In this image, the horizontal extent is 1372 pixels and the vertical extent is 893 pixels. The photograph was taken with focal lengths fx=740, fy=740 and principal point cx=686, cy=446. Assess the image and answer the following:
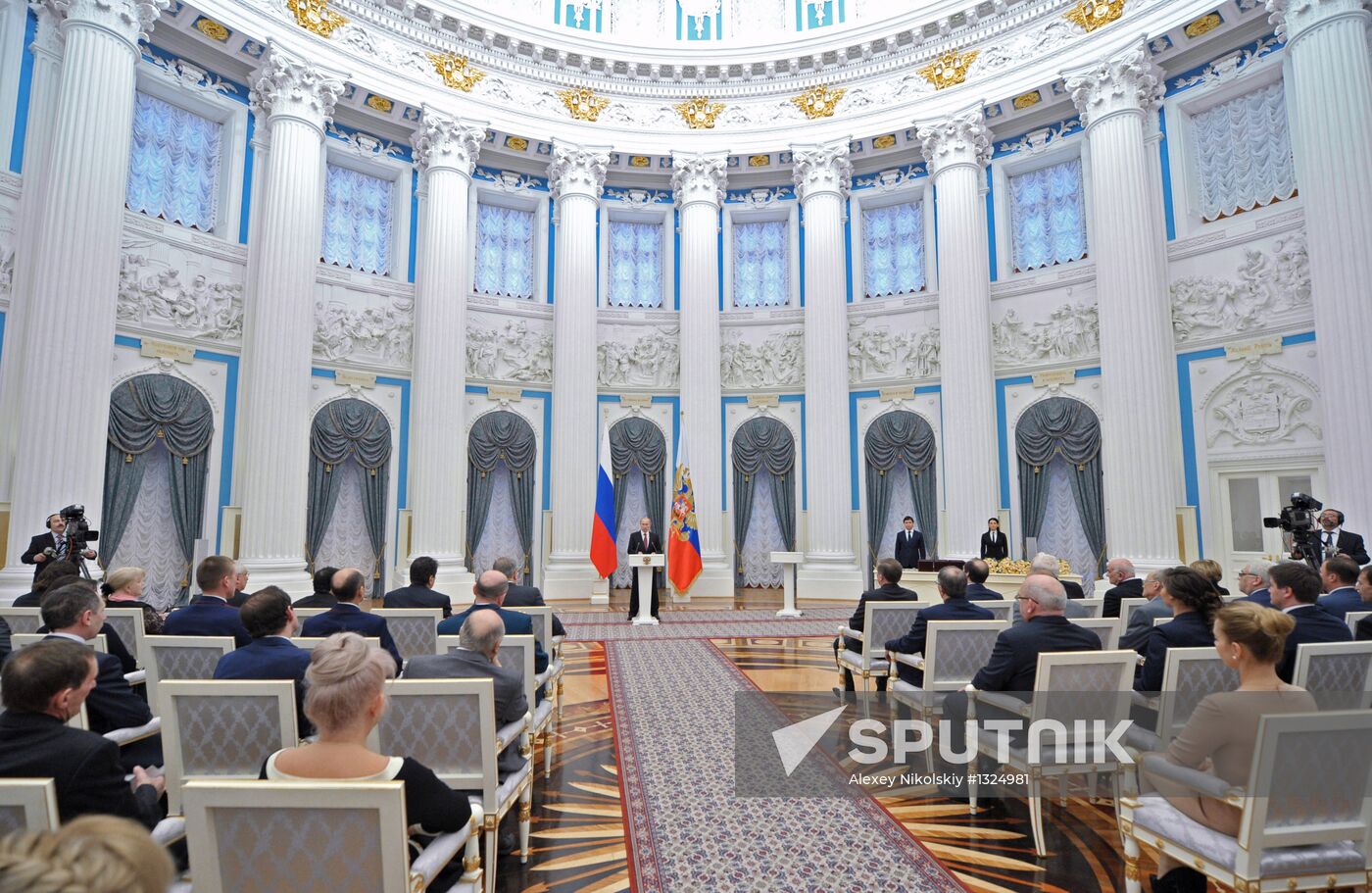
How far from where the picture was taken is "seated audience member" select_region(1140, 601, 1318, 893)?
222 centimetres

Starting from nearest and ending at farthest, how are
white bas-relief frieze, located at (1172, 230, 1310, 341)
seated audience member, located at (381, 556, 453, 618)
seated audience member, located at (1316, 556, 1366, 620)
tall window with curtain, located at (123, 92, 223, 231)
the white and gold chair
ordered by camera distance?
the white and gold chair
seated audience member, located at (1316, 556, 1366, 620)
seated audience member, located at (381, 556, 453, 618)
white bas-relief frieze, located at (1172, 230, 1310, 341)
tall window with curtain, located at (123, 92, 223, 231)

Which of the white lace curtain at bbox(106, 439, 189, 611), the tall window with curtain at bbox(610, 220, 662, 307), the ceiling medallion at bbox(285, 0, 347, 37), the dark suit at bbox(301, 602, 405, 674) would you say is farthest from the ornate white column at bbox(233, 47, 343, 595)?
the dark suit at bbox(301, 602, 405, 674)

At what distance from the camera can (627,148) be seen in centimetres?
1400

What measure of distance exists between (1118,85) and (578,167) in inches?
352

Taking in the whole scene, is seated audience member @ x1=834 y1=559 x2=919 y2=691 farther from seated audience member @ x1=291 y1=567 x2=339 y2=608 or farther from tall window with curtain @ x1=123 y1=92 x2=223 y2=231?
tall window with curtain @ x1=123 y1=92 x2=223 y2=231

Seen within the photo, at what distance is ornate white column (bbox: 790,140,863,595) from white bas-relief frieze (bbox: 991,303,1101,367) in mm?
2716

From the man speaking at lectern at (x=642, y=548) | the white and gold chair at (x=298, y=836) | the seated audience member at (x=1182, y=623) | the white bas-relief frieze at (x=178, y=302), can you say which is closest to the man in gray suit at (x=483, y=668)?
the white and gold chair at (x=298, y=836)

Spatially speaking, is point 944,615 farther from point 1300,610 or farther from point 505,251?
point 505,251

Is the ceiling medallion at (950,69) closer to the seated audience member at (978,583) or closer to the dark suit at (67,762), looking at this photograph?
the seated audience member at (978,583)

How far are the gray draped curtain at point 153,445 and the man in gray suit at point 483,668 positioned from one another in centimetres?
879

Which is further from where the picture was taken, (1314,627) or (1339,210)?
(1339,210)

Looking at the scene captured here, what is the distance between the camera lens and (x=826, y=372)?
13414 millimetres

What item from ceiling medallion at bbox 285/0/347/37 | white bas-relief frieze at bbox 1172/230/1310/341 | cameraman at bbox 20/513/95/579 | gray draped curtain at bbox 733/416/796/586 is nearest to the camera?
cameraman at bbox 20/513/95/579

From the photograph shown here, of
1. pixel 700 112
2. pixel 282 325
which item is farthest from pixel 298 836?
pixel 700 112
